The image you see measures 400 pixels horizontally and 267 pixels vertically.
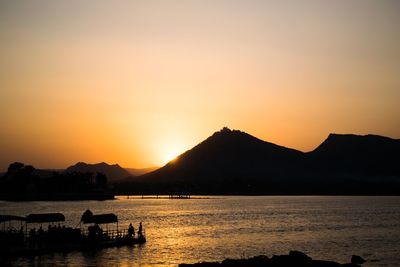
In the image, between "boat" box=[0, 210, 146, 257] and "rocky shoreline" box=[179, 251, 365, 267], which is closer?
"rocky shoreline" box=[179, 251, 365, 267]

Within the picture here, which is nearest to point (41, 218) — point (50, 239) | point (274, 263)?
point (50, 239)

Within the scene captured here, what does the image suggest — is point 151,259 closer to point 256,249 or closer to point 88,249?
point 88,249

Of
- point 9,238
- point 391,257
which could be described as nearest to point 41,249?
point 9,238

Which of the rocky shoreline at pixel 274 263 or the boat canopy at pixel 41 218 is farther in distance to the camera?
the boat canopy at pixel 41 218

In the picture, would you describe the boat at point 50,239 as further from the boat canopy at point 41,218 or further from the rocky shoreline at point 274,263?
the rocky shoreline at point 274,263

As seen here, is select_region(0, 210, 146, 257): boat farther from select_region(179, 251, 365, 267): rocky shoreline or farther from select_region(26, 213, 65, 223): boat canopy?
select_region(179, 251, 365, 267): rocky shoreline

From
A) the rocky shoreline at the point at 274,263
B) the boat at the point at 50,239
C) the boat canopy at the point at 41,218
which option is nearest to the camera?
the rocky shoreline at the point at 274,263

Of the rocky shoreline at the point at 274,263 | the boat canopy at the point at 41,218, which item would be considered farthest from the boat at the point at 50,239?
the rocky shoreline at the point at 274,263

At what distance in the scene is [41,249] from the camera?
51.4 m

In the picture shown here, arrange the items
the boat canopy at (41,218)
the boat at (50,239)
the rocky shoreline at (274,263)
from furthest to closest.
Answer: the boat canopy at (41,218) < the boat at (50,239) < the rocky shoreline at (274,263)

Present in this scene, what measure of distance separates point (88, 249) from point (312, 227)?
189 feet

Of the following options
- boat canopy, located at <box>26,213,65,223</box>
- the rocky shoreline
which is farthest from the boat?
the rocky shoreline

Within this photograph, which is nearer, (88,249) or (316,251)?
(88,249)

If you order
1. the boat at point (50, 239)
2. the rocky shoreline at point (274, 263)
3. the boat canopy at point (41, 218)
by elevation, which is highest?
the boat canopy at point (41, 218)
